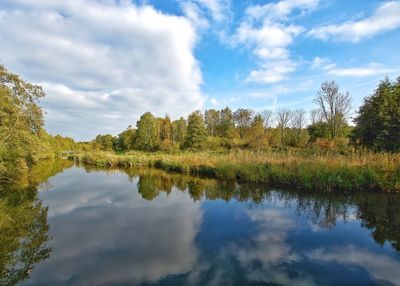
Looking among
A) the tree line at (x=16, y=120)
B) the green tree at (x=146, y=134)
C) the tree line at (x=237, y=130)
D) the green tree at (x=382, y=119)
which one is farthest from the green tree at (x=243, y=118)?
the tree line at (x=16, y=120)

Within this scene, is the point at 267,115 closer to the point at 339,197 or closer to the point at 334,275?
the point at 339,197

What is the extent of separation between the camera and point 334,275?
4438 millimetres

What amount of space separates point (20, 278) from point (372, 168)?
12.4 m

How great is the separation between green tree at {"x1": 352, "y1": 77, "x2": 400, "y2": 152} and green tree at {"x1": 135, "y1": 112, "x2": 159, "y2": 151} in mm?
34772

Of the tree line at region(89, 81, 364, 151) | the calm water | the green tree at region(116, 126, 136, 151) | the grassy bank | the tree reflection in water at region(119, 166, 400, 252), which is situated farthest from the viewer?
the green tree at region(116, 126, 136, 151)

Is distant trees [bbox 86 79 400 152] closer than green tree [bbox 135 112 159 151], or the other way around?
distant trees [bbox 86 79 400 152]

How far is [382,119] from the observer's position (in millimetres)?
17422

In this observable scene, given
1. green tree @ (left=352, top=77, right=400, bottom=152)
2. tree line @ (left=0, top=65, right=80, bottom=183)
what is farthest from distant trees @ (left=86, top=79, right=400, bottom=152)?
tree line @ (left=0, top=65, right=80, bottom=183)

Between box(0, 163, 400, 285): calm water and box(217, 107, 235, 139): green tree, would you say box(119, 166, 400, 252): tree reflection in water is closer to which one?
box(0, 163, 400, 285): calm water

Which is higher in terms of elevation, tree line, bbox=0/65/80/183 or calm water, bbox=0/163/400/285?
tree line, bbox=0/65/80/183

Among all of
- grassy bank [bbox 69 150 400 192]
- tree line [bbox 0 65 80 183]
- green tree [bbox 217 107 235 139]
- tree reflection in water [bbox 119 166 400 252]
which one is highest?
green tree [bbox 217 107 235 139]

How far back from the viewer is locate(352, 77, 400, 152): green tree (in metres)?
17.0

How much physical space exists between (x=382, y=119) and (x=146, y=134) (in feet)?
126

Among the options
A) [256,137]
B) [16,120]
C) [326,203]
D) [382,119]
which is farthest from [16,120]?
[256,137]
